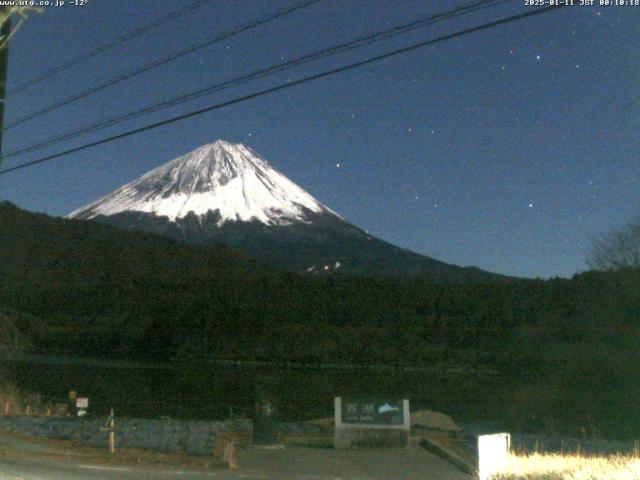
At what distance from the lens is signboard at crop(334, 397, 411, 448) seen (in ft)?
55.1

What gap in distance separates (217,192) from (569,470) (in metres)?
161

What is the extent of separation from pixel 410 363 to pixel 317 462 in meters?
59.4

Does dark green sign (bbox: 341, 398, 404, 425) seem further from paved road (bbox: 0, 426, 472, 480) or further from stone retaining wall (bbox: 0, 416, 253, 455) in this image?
stone retaining wall (bbox: 0, 416, 253, 455)

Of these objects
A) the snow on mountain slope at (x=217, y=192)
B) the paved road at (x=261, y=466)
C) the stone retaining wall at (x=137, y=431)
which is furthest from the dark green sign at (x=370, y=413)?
the snow on mountain slope at (x=217, y=192)

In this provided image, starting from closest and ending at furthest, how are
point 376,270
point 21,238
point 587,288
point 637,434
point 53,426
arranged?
point 53,426
point 637,434
point 587,288
point 21,238
point 376,270

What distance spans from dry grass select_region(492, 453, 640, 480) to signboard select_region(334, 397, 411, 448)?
5.12 meters

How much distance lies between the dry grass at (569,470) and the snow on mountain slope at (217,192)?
147304mm

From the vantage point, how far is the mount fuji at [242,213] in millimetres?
150250

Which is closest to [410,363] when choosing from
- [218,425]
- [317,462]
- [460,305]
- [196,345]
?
[460,305]

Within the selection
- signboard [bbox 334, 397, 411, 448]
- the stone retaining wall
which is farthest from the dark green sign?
the stone retaining wall

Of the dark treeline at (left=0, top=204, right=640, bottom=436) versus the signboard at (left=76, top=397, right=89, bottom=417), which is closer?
the signboard at (left=76, top=397, right=89, bottom=417)

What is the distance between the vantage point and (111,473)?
12.3 meters

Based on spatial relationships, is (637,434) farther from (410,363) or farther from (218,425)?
(410,363)

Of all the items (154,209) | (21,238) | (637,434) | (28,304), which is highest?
(154,209)
